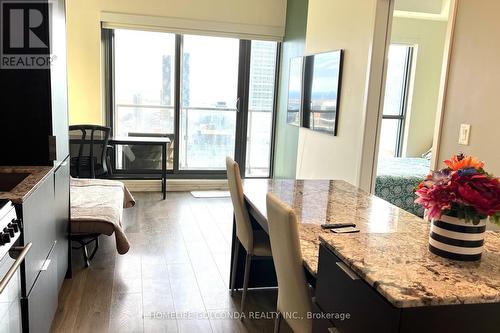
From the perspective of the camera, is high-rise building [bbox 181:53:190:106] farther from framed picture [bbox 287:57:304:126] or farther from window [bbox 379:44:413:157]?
window [bbox 379:44:413:157]

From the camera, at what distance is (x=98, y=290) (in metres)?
2.89

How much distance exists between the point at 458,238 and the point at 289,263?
62 centimetres

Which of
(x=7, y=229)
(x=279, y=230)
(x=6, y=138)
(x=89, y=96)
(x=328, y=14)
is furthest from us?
(x=89, y=96)

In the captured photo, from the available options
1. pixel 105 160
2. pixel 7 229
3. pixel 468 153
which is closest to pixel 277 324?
pixel 7 229

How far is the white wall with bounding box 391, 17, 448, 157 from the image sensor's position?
240 inches

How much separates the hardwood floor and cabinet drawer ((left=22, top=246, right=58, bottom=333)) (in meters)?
0.22

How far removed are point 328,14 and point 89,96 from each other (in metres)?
3.06

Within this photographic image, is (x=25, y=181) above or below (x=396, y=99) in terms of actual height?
below

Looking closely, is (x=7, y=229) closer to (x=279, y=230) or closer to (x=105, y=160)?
(x=279, y=230)

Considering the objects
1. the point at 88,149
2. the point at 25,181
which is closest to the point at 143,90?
the point at 88,149

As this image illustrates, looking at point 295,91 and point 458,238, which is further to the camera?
point 295,91

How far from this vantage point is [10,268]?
1522 mm

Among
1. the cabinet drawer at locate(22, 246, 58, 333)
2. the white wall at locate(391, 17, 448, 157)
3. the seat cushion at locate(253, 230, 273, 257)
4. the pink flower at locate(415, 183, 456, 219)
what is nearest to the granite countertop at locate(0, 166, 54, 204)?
the cabinet drawer at locate(22, 246, 58, 333)

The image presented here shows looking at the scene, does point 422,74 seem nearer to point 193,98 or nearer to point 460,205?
point 193,98
